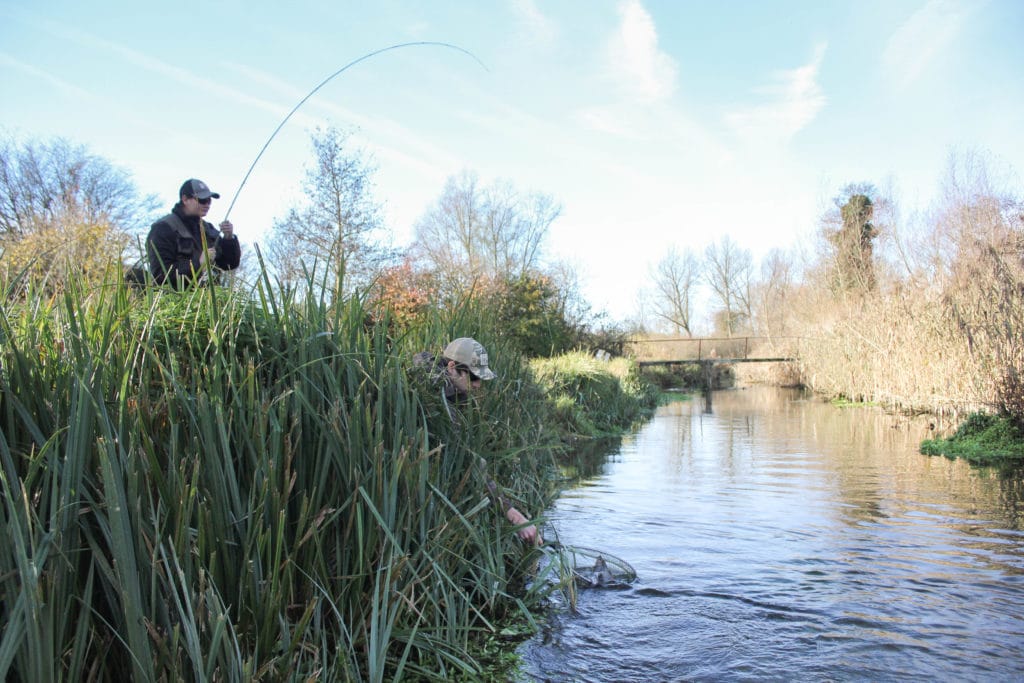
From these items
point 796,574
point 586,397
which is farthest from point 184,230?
point 586,397

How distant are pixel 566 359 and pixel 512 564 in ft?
44.2

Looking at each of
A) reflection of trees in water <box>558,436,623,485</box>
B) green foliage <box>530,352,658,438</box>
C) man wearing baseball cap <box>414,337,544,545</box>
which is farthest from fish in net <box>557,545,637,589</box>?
green foliage <box>530,352,658,438</box>

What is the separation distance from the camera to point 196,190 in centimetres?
432

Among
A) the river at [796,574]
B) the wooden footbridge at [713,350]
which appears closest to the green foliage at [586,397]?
the river at [796,574]

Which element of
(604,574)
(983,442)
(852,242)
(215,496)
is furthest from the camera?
(852,242)

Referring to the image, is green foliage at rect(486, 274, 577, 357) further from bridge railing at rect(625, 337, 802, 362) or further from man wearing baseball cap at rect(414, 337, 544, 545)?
man wearing baseball cap at rect(414, 337, 544, 545)

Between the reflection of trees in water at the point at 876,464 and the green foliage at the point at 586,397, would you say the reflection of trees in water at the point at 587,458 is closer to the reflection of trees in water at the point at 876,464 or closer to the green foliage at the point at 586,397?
the green foliage at the point at 586,397

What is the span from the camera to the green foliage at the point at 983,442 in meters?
11.0

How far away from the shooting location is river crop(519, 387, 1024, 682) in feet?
12.7

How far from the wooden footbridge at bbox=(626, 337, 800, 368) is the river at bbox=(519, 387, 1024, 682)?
21.0 meters

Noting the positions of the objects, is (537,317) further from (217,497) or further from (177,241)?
(217,497)

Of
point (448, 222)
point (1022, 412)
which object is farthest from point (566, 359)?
point (448, 222)

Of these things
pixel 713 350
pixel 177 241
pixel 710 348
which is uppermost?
pixel 710 348

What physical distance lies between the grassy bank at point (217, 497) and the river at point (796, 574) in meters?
1.26
